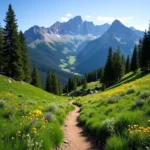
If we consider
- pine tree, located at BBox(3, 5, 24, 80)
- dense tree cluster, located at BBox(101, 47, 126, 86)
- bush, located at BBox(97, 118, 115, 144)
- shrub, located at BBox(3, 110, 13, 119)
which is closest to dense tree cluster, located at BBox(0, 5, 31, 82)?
pine tree, located at BBox(3, 5, 24, 80)

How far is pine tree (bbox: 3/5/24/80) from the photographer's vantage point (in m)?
52.7

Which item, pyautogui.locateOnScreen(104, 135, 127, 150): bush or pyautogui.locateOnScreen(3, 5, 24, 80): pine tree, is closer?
pyautogui.locateOnScreen(104, 135, 127, 150): bush

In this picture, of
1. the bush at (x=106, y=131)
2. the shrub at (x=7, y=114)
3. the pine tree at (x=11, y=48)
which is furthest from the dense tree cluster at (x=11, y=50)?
the bush at (x=106, y=131)

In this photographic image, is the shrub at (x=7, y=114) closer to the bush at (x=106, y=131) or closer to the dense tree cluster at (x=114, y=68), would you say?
the bush at (x=106, y=131)

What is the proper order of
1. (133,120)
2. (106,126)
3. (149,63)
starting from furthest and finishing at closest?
1. (149,63)
2. (106,126)
3. (133,120)

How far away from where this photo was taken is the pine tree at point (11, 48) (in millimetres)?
52719

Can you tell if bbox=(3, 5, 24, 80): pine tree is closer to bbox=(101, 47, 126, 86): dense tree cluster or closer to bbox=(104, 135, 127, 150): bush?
bbox=(101, 47, 126, 86): dense tree cluster

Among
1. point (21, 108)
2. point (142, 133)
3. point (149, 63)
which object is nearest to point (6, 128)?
point (21, 108)

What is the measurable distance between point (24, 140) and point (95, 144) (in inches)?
170

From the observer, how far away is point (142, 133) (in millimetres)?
6234

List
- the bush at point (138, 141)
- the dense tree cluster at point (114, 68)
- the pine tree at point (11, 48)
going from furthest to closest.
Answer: the dense tree cluster at point (114, 68) → the pine tree at point (11, 48) → the bush at point (138, 141)

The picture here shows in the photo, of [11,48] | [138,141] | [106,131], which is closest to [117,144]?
[138,141]

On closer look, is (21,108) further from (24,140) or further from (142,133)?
(142,133)

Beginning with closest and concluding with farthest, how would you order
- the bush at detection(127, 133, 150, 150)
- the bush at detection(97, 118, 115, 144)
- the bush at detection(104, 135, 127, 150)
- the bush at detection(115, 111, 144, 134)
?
the bush at detection(127, 133, 150, 150)
the bush at detection(104, 135, 127, 150)
the bush at detection(115, 111, 144, 134)
the bush at detection(97, 118, 115, 144)
